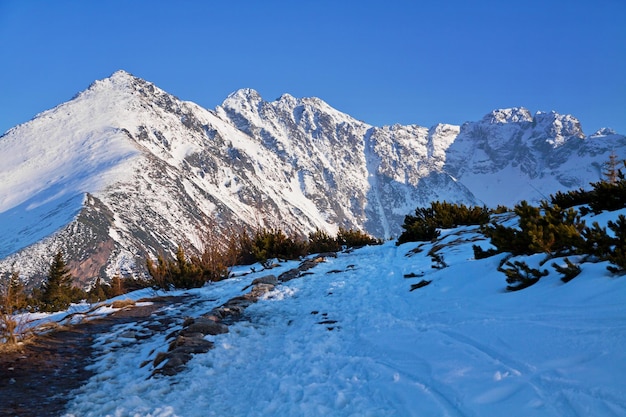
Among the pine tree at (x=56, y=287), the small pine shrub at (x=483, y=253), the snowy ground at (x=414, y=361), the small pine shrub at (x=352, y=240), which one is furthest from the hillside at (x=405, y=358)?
the pine tree at (x=56, y=287)

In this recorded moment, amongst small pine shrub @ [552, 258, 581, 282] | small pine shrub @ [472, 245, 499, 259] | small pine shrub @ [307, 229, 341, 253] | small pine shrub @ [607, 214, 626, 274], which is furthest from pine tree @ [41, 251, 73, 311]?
small pine shrub @ [607, 214, 626, 274]

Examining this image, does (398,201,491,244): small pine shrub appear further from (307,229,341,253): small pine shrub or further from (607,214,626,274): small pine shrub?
(607,214,626,274): small pine shrub

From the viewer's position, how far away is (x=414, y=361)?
4652 mm

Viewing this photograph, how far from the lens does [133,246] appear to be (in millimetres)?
139750

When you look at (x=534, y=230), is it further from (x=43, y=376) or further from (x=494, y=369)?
(x=43, y=376)

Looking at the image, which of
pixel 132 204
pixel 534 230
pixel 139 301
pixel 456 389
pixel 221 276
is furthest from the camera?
pixel 132 204

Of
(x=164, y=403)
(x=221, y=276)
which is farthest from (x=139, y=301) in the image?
(x=164, y=403)

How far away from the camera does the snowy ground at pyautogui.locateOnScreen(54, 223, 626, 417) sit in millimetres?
3461

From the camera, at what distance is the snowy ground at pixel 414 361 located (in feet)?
11.4

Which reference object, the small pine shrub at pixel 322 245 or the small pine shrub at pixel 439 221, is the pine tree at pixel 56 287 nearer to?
the small pine shrub at pixel 322 245

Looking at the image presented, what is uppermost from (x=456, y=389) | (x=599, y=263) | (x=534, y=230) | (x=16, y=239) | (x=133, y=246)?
(x=16, y=239)

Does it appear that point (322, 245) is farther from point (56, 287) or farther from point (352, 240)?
point (56, 287)

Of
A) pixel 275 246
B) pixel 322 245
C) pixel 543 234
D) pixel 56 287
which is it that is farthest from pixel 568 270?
pixel 56 287

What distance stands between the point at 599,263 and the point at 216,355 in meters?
5.29
